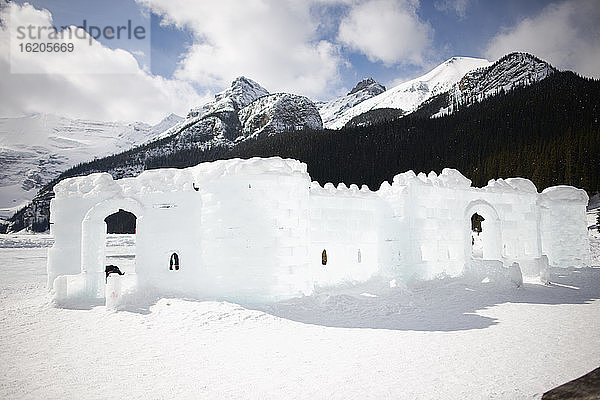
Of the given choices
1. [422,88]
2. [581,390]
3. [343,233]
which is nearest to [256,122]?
[343,233]

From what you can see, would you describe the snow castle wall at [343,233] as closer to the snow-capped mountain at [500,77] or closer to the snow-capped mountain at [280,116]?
the snow-capped mountain at [500,77]

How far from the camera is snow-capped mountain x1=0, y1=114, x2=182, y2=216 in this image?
122 meters

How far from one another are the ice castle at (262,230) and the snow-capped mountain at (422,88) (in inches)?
5339

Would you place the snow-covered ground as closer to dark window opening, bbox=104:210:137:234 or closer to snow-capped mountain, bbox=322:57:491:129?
dark window opening, bbox=104:210:137:234

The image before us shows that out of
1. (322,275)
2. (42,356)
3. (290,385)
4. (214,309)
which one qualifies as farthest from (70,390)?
(322,275)

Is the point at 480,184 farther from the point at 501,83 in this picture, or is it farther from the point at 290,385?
the point at 501,83

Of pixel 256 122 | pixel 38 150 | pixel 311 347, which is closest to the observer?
pixel 311 347

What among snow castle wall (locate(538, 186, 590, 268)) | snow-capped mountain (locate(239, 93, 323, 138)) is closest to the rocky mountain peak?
snow-capped mountain (locate(239, 93, 323, 138))

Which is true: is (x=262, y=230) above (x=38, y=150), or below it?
below

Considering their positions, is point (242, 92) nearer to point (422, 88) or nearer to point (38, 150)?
point (422, 88)

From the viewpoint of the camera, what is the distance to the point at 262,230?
→ 9.24 meters

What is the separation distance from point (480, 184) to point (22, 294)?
4099cm

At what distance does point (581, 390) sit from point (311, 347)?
12.5 ft

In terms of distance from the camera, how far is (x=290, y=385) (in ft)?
15.3
